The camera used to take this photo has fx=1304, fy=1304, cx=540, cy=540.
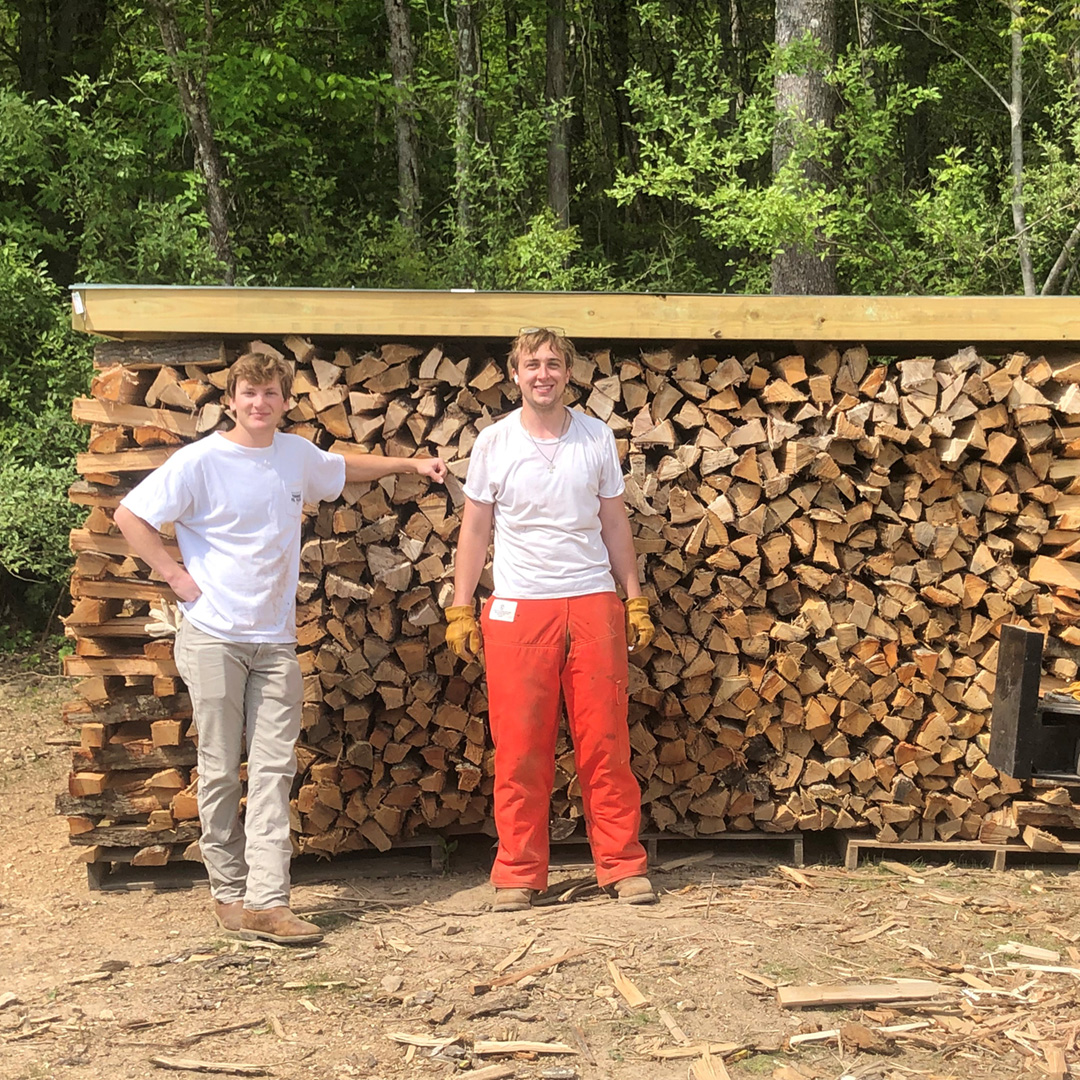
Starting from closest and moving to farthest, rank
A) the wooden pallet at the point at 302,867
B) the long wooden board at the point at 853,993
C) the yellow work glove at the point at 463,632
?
the long wooden board at the point at 853,993, the yellow work glove at the point at 463,632, the wooden pallet at the point at 302,867

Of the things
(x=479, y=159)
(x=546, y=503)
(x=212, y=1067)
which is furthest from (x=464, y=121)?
(x=212, y=1067)

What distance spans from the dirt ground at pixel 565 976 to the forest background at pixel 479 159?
4591mm

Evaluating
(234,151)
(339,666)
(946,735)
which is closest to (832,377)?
(946,735)

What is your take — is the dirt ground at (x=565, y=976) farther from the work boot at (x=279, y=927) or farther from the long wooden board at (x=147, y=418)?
the long wooden board at (x=147, y=418)

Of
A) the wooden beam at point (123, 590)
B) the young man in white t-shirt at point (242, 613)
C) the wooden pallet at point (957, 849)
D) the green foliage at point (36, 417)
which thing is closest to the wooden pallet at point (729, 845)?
the wooden pallet at point (957, 849)

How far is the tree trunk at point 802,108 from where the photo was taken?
9344 millimetres

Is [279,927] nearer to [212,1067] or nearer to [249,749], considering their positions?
[249,749]

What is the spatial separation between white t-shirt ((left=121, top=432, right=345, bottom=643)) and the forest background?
4.51 metres

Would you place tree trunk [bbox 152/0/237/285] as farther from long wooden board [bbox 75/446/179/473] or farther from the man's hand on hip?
the man's hand on hip

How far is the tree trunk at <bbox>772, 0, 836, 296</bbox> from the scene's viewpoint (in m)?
9.34

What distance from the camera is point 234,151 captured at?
11703mm

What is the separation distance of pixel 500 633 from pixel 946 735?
6.46 ft

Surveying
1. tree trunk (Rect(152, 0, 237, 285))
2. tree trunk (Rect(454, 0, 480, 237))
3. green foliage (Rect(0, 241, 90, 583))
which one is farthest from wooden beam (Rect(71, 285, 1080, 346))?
tree trunk (Rect(454, 0, 480, 237))

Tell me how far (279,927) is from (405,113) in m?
9.06
